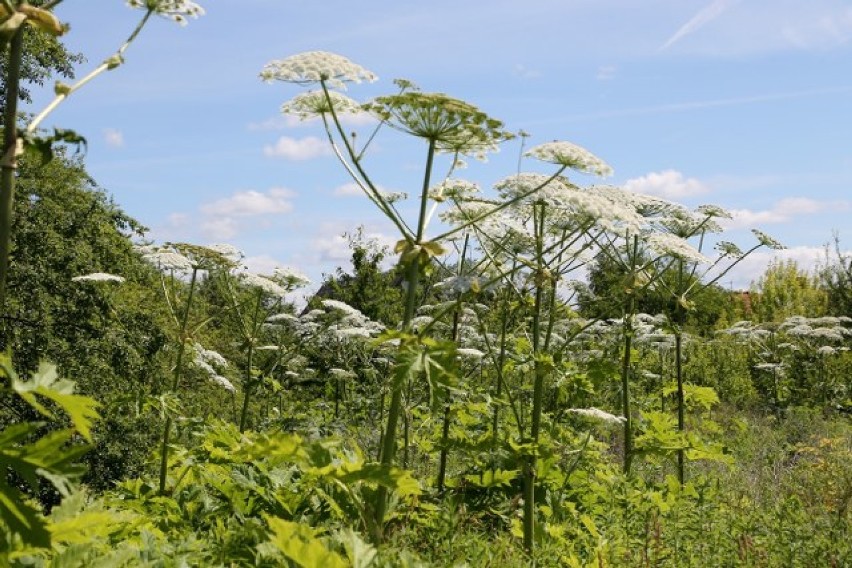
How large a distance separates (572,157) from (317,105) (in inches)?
55.9

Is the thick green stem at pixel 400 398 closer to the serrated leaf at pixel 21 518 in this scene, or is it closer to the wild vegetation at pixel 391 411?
the wild vegetation at pixel 391 411

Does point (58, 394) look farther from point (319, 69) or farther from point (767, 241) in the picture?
point (767, 241)

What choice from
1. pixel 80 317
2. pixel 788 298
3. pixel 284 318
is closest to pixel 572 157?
pixel 284 318

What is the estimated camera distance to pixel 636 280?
19.6 feet

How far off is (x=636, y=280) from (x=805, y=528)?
75.1 inches

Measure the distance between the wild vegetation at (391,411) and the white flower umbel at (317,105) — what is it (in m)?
0.01

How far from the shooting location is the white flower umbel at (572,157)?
490 cm

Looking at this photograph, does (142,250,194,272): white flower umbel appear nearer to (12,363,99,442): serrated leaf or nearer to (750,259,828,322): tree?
(12,363,99,442): serrated leaf

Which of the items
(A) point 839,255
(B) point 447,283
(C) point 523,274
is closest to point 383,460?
(B) point 447,283

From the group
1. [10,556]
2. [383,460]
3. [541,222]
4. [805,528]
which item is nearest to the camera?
[10,556]

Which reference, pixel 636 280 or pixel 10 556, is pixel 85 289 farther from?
pixel 10 556

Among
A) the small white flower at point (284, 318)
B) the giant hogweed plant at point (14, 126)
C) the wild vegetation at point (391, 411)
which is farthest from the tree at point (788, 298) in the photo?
the giant hogweed plant at point (14, 126)

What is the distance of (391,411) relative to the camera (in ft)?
→ 12.3

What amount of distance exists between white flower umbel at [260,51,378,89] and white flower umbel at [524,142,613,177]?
3.97 ft
